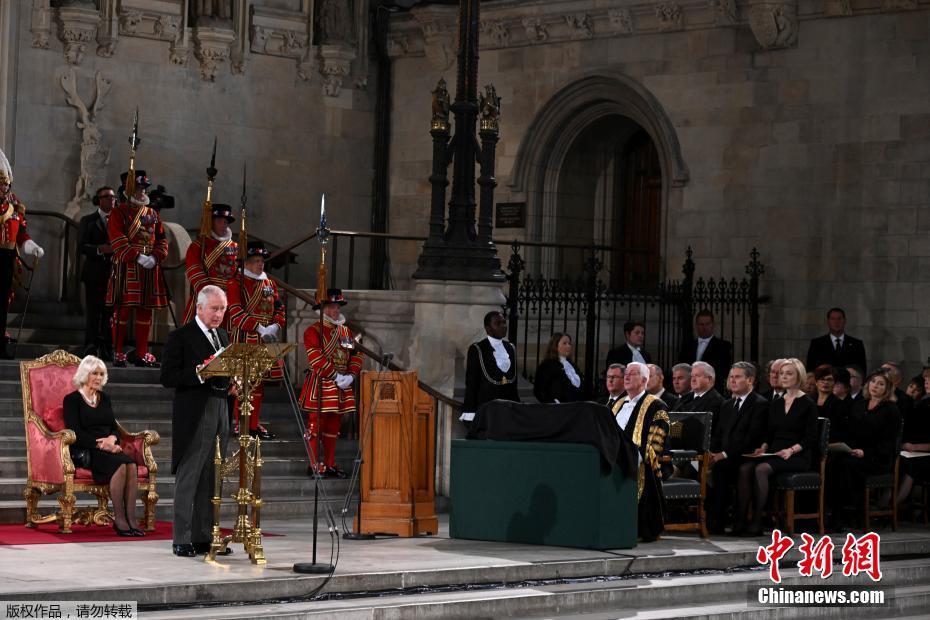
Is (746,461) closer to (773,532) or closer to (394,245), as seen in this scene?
(773,532)

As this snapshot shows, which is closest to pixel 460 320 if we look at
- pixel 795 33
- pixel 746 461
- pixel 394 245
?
pixel 746 461

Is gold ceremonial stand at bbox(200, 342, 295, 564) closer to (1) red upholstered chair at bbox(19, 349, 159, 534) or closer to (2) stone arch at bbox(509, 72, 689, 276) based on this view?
(1) red upholstered chair at bbox(19, 349, 159, 534)

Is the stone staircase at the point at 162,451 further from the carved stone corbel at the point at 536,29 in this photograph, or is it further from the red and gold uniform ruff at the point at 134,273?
the carved stone corbel at the point at 536,29

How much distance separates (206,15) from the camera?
19422 millimetres

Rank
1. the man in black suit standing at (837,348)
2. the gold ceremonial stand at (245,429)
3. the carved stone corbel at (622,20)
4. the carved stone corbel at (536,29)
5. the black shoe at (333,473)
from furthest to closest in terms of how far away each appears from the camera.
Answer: the carved stone corbel at (536,29), the carved stone corbel at (622,20), the man in black suit standing at (837,348), the black shoe at (333,473), the gold ceremonial stand at (245,429)

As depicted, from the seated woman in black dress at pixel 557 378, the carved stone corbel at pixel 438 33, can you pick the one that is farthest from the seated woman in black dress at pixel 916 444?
the carved stone corbel at pixel 438 33

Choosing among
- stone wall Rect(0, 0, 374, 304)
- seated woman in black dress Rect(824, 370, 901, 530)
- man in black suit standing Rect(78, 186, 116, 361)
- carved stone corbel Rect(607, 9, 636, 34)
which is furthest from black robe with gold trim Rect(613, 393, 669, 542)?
stone wall Rect(0, 0, 374, 304)

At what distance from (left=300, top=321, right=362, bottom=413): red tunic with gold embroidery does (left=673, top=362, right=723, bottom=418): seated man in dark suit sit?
8.93ft

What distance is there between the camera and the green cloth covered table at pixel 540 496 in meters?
10.8

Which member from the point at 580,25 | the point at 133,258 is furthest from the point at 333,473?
the point at 580,25

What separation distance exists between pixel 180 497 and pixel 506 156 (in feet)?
36.0

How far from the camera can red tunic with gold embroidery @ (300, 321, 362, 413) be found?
13453 mm

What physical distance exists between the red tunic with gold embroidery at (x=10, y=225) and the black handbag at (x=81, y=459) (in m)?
3.86

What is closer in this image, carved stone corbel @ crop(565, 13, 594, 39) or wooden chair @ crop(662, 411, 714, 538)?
wooden chair @ crop(662, 411, 714, 538)
